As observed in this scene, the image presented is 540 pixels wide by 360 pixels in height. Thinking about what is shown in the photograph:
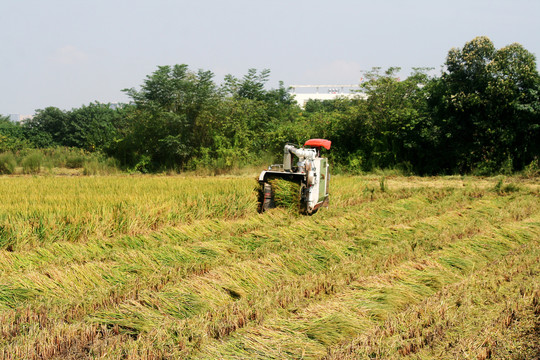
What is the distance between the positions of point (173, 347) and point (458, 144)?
1514 cm

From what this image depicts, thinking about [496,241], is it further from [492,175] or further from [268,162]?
[268,162]

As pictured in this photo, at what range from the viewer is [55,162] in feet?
62.2

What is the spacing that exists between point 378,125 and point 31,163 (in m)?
13.2

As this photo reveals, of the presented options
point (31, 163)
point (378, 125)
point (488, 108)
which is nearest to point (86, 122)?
point (31, 163)

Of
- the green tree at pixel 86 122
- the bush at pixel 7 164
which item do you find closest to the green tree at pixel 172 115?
the green tree at pixel 86 122

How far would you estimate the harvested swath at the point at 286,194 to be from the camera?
9039 millimetres

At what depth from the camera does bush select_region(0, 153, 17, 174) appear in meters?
17.3

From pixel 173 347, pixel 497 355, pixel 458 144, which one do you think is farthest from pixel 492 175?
pixel 173 347

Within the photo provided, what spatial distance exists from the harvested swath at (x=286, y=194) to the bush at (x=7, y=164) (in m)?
12.5

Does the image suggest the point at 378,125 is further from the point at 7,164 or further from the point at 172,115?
the point at 7,164

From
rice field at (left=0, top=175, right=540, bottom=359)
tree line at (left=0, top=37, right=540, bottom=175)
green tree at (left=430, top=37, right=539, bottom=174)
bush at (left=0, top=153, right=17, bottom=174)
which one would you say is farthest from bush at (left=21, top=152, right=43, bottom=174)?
green tree at (left=430, top=37, right=539, bottom=174)

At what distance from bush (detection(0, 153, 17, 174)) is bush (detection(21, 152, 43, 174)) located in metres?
0.34

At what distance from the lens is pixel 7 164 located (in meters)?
17.3

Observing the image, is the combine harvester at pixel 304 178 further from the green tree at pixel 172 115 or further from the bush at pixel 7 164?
the bush at pixel 7 164
